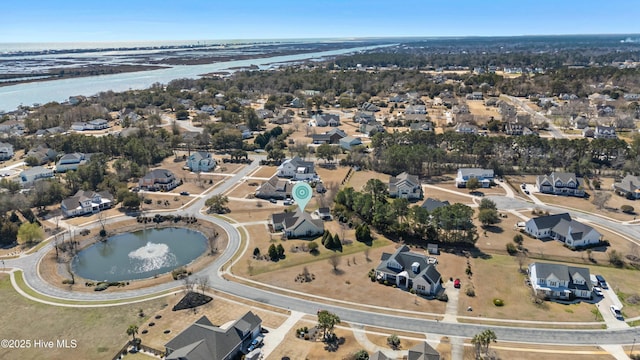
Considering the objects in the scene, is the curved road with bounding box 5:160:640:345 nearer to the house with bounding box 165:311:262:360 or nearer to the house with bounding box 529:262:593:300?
the house with bounding box 529:262:593:300

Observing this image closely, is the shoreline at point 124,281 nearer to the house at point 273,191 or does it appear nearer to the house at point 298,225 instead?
the house at point 298,225

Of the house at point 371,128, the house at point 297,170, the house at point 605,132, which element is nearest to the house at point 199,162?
the house at point 297,170

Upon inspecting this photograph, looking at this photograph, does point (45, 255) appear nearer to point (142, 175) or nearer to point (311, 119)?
point (142, 175)

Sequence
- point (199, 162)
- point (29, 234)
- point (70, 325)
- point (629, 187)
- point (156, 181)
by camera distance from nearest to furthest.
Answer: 1. point (70, 325)
2. point (29, 234)
3. point (629, 187)
4. point (156, 181)
5. point (199, 162)

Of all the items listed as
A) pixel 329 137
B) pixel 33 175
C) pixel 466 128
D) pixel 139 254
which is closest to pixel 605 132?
pixel 466 128

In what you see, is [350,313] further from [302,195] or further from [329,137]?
[329,137]

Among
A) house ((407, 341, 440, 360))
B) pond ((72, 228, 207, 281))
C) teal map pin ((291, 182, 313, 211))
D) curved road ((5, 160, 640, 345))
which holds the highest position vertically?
teal map pin ((291, 182, 313, 211))

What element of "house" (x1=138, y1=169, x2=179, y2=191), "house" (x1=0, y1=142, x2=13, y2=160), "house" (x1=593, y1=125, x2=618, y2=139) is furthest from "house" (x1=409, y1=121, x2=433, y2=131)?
"house" (x1=0, y1=142, x2=13, y2=160)
